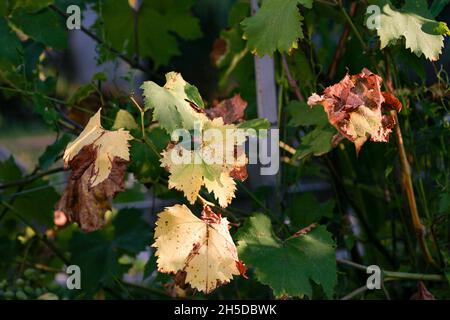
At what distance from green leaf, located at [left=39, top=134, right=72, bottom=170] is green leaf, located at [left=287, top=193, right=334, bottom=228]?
49 cm

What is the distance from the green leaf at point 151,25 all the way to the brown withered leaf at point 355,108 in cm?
86

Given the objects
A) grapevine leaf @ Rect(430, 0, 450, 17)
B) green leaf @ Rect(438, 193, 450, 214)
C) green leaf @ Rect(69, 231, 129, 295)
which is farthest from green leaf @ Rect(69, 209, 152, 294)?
grapevine leaf @ Rect(430, 0, 450, 17)

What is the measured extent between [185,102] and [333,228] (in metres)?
0.78

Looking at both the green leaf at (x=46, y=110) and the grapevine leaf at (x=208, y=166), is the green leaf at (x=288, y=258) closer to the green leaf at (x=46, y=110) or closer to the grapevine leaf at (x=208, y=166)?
the grapevine leaf at (x=208, y=166)

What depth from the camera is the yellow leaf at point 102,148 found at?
126 cm

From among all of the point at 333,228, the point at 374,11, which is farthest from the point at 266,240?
the point at 333,228

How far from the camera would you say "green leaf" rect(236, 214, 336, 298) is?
1.33 metres

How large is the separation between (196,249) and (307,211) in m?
0.51

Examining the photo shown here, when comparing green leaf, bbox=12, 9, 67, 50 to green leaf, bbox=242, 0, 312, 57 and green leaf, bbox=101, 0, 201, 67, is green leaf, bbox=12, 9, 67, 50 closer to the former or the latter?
green leaf, bbox=101, 0, 201, 67

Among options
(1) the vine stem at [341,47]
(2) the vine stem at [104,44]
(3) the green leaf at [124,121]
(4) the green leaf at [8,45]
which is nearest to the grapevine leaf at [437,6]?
(1) the vine stem at [341,47]

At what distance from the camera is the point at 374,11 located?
4.62 feet

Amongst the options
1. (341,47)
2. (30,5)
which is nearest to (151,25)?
(30,5)

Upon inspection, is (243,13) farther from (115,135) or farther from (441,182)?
(115,135)

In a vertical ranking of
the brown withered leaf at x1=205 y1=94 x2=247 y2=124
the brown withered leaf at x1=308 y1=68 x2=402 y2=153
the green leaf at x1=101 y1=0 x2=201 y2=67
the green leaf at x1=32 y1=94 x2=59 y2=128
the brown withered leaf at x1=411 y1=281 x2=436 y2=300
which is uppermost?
the green leaf at x1=101 y1=0 x2=201 y2=67
